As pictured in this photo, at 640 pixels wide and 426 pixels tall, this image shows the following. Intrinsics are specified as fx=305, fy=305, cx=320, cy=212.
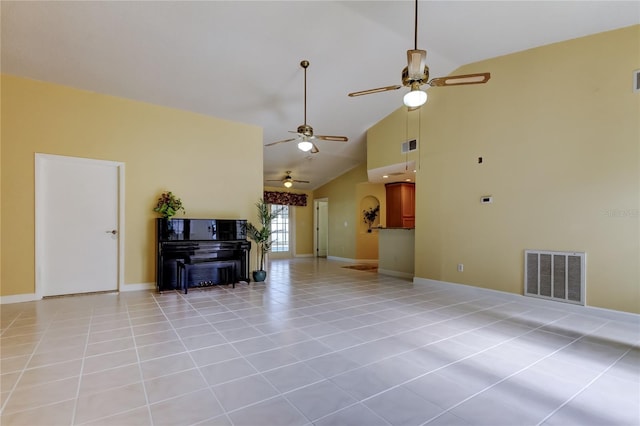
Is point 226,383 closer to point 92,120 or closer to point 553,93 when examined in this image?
point 92,120

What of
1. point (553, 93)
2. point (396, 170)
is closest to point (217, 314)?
point (396, 170)

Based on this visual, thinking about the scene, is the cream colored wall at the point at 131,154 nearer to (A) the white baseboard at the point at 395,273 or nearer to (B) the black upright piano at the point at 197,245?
(B) the black upright piano at the point at 197,245

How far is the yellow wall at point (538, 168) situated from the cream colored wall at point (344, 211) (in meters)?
3.68

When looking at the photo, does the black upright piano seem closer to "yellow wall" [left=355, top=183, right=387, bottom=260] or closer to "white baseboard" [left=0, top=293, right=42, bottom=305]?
"white baseboard" [left=0, top=293, right=42, bottom=305]

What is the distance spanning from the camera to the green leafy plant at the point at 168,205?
503 cm

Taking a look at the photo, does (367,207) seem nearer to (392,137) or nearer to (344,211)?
(344,211)

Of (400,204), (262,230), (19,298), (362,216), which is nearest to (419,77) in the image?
(262,230)

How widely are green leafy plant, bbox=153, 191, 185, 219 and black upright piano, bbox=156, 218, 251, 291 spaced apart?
14cm

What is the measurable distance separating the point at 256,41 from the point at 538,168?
14.1ft

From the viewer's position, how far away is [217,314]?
12.3 feet

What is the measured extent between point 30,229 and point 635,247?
7.80m

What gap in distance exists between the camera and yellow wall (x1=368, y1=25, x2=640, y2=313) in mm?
3648

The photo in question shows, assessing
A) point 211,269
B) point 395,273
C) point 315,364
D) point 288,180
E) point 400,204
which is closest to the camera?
point 315,364

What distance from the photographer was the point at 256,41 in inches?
160
